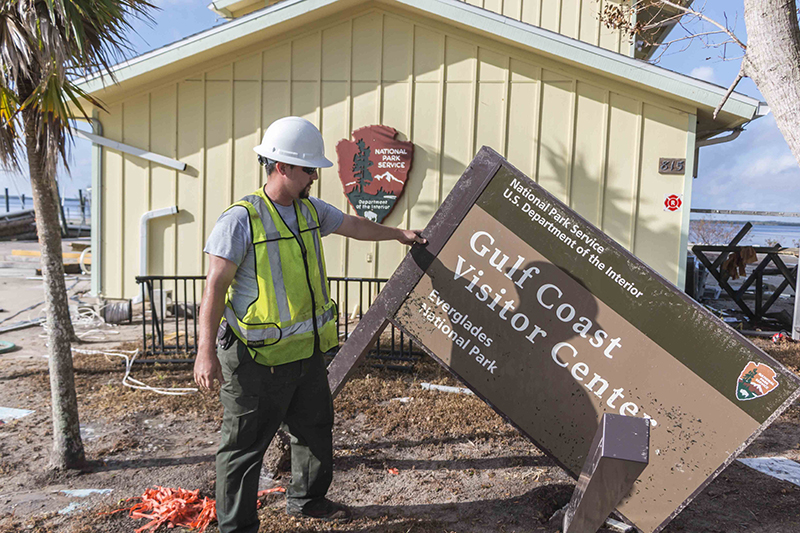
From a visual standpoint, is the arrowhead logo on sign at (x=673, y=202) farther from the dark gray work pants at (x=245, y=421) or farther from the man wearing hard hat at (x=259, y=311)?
the dark gray work pants at (x=245, y=421)

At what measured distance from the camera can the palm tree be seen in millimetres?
3400

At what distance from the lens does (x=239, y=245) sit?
2648 mm

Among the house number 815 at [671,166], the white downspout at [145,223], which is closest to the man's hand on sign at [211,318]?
the white downspout at [145,223]

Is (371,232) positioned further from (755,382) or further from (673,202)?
(673,202)

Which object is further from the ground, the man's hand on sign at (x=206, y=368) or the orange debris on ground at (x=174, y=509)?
the man's hand on sign at (x=206, y=368)

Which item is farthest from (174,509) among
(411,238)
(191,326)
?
(191,326)

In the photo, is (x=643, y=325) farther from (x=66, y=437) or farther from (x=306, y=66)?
(x=306, y=66)

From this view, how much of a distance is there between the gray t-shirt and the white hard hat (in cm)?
28

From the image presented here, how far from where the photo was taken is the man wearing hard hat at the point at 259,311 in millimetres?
2633

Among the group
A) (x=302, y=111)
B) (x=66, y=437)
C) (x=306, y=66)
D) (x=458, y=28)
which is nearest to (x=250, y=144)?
(x=302, y=111)

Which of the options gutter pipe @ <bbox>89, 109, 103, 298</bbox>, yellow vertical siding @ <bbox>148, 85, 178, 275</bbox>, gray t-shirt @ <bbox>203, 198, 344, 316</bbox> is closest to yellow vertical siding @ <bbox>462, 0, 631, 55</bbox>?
yellow vertical siding @ <bbox>148, 85, 178, 275</bbox>

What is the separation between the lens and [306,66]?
8.32 meters

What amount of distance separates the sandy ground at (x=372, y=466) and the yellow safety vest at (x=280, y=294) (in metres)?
1.11

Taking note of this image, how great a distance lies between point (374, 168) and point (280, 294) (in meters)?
5.70
